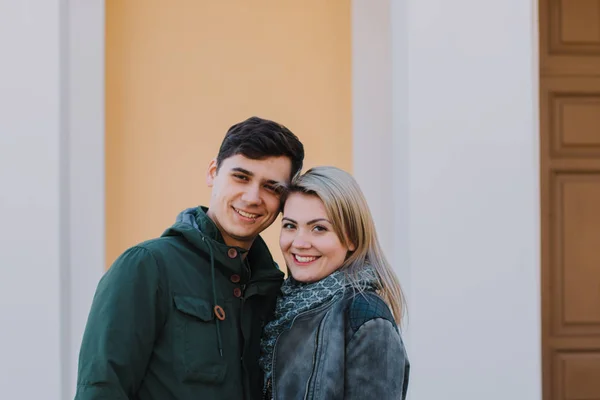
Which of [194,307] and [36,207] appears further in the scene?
[36,207]

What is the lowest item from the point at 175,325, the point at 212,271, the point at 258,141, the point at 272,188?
the point at 175,325

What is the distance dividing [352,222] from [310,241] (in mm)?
130

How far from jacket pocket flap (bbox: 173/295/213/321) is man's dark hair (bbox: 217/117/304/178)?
18.0 inches

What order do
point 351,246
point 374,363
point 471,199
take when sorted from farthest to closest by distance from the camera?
point 471,199, point 351,246, point 374,363

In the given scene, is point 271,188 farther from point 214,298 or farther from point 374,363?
point 374,363

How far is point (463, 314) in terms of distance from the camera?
11.6ft

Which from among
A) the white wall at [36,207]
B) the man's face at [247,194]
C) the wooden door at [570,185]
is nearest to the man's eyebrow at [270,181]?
the man's face at [247,194]

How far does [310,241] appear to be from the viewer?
2146mm

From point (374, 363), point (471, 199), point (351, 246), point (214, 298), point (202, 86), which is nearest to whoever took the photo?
point (374, 363)

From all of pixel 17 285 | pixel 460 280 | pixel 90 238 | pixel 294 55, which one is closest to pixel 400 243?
pixel 460 280

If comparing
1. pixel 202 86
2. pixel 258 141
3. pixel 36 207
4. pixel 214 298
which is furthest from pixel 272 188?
pixel 202 86

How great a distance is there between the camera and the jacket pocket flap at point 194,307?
200 centimetres

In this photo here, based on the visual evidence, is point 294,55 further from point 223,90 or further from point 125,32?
point 125,32

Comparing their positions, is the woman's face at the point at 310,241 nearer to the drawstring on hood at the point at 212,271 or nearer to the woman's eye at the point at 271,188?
the woman's eye at the point at 271,188
